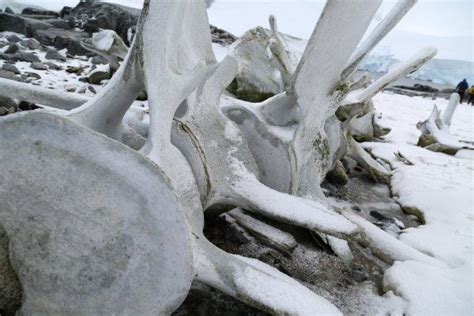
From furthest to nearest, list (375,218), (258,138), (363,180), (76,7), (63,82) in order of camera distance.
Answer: (76,7) < (63,82) < (363,180) < (375,218) < (258,138)

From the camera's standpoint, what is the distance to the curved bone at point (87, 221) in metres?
0.67

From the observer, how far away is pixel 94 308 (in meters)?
0.70

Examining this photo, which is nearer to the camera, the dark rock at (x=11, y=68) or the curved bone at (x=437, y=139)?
the dark rock at (x=11, y=68)

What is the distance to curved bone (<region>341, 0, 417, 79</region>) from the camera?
1479 millimetres

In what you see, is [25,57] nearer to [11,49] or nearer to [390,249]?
[11,49]

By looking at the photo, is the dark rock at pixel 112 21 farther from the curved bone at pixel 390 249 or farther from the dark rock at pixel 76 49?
the curved bone at pixel 390 249

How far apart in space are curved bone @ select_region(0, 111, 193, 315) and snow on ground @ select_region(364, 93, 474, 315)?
88 centimetres

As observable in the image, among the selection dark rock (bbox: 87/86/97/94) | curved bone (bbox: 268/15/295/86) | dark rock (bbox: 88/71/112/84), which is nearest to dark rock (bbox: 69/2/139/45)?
dark rock (bbox: 88/71/112/84)

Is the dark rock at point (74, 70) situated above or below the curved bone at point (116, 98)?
below

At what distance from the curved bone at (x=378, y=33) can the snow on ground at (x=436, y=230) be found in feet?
2.67

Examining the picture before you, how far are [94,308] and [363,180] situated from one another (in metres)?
2.25

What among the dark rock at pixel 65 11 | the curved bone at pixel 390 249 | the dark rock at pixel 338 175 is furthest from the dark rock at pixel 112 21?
the curved bone at pixel 390 249

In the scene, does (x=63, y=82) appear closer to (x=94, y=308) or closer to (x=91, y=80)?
(x=91, y=80)

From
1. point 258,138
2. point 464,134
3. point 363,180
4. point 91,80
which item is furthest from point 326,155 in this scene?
point 464,134
